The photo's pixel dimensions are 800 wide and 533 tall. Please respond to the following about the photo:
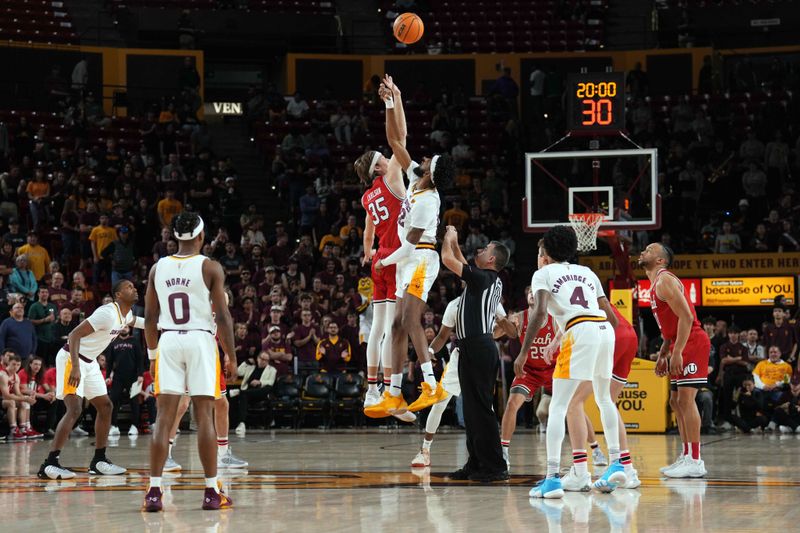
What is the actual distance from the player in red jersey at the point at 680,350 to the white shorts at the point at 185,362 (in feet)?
14.7

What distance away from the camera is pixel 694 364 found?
1155 centimetres

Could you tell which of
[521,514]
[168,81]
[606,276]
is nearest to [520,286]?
[606,276]

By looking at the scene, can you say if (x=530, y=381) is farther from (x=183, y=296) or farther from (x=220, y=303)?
(x=183, y=296)

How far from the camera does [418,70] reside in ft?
107

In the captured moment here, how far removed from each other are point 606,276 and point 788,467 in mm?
11485

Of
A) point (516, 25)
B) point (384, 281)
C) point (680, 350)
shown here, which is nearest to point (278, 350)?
point (384, 281)

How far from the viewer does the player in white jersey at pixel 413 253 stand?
441 inches

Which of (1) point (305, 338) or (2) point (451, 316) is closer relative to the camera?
(2) point (451, 316)

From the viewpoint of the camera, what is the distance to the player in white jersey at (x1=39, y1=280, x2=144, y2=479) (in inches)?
476

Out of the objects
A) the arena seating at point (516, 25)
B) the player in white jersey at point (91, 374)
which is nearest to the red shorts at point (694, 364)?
the player in white jersey at point (91, 374)

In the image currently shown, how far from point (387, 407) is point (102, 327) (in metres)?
3.18

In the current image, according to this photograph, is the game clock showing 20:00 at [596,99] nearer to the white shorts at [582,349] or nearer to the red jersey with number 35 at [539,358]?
the red jersey with number 35 at [539,358]

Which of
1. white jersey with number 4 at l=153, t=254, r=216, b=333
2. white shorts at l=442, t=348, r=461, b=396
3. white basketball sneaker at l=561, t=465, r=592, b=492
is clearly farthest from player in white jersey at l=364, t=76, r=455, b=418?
white jersey with number 4 at l=153, t=254, r=216, b=333

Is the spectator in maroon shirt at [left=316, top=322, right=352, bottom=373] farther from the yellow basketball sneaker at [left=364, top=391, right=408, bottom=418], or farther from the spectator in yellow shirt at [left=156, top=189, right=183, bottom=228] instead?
the yellow basketball sneaker at [left=364, top=391, right=408, bottom=418]
